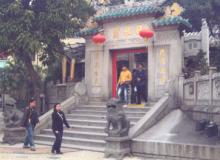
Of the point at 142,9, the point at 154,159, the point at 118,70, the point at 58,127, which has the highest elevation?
the point at 142,9

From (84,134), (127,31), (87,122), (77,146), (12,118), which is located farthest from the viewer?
(127,31)

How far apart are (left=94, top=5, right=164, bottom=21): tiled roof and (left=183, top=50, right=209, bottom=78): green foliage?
2282 mm

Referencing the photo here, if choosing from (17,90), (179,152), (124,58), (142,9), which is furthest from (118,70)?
(179,152)

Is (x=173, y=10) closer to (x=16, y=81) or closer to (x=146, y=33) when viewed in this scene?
(x=146, y=33)

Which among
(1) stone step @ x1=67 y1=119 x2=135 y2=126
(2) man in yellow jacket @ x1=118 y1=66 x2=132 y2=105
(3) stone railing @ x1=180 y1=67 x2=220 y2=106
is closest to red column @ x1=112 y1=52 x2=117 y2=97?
(2) man in yellow jacket @ x1=118 y1=66 x2=132 y2=105

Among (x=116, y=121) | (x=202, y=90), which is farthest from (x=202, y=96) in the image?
(x=116, y=121)

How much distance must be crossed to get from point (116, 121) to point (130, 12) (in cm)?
571

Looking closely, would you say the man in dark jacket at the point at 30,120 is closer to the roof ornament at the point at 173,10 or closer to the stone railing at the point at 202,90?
the stone railing at the point at 202,90

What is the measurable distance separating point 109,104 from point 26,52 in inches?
226

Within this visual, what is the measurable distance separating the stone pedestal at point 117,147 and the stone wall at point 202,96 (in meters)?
2.59

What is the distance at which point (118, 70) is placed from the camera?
16.1 meters

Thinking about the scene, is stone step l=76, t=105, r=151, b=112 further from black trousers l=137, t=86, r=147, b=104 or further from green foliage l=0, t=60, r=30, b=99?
green foliage l=0, t=60, r=30, b=99

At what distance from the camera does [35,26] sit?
49.4ft

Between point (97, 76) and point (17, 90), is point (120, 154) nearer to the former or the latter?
point (97, 76)
